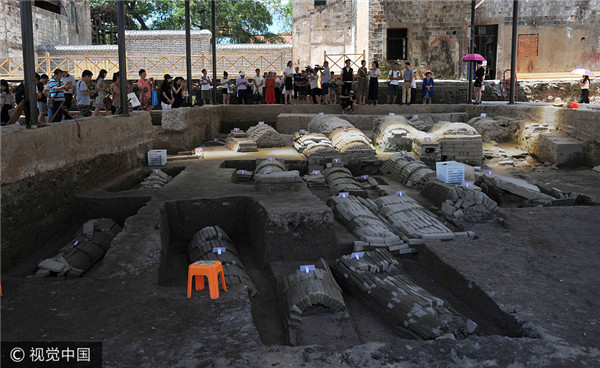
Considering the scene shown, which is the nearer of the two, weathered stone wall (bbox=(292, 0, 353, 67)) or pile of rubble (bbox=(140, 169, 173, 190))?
pile of rubble (bbox=(140, 169, 173, 190))

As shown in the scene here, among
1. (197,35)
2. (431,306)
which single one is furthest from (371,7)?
(431,306)

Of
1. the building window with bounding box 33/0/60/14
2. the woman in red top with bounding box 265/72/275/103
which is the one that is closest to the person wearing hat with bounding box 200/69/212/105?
the woman in red top with bounding box 265/72/275/103

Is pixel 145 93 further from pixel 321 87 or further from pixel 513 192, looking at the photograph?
pixel 513 192

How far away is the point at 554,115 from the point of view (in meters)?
13.0

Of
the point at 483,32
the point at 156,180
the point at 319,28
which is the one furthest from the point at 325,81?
the point at 319,28

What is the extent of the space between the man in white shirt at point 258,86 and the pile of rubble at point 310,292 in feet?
44.4

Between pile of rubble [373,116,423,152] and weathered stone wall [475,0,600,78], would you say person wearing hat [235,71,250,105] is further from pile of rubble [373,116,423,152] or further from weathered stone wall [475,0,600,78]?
weathered stone wall [475,0,600,78]

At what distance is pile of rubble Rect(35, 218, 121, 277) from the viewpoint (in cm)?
506

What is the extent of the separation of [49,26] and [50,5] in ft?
6.77

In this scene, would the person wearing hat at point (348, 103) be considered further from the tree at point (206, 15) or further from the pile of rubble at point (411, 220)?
the tree at point (206, 15)

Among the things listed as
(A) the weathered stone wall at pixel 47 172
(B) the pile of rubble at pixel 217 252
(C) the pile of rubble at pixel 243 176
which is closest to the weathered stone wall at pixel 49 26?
(C) the pile of rubble at pixel 243 176

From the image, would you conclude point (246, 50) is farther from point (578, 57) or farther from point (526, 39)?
point (578, 57)

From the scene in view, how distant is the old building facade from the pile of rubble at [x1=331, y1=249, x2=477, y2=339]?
18698mm

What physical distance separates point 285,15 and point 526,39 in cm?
1660
